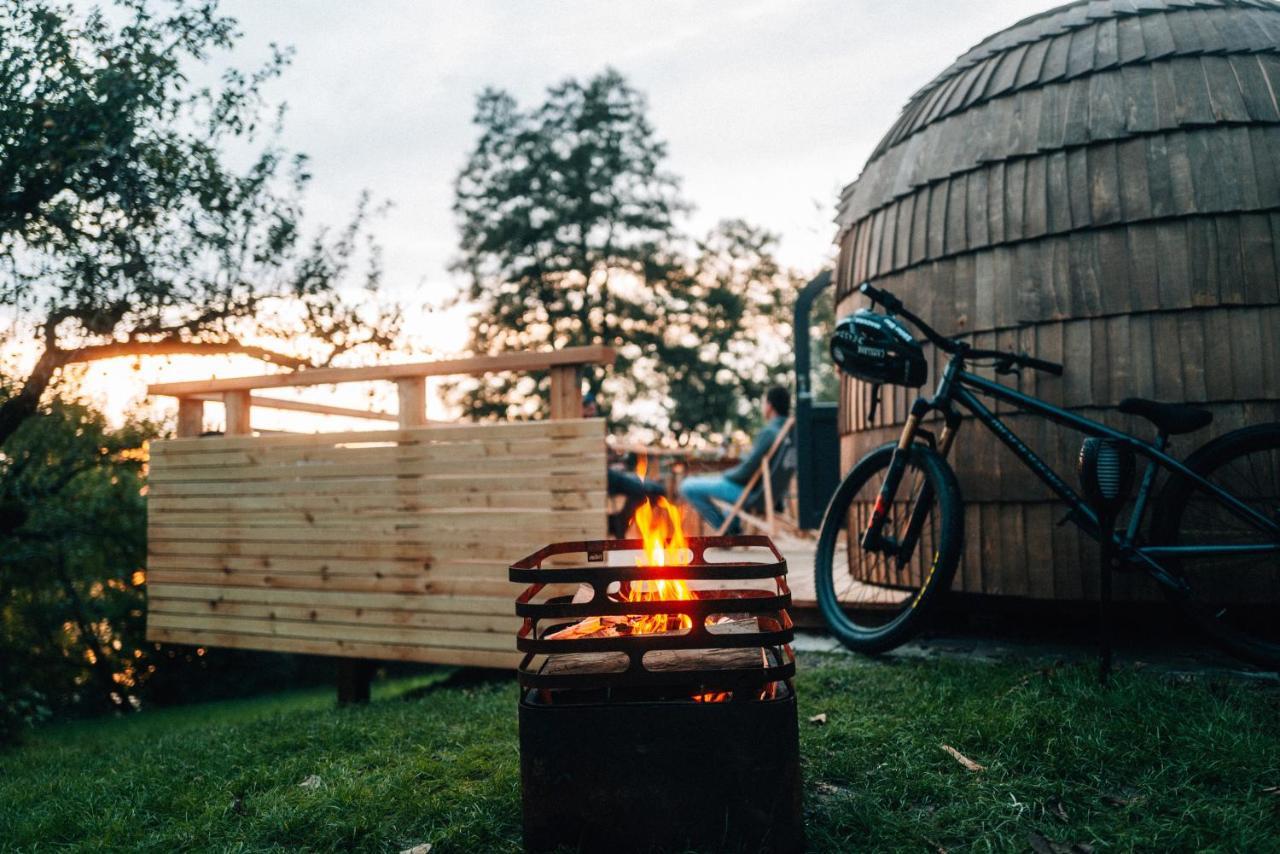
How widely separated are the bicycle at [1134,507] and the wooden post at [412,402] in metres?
2.80

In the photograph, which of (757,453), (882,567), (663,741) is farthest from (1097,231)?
(757,453)

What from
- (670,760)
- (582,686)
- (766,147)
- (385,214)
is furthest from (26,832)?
(766,147)

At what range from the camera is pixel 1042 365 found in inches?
143

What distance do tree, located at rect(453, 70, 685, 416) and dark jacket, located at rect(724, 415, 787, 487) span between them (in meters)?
13.8

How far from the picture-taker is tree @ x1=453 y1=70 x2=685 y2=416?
70.7 feet

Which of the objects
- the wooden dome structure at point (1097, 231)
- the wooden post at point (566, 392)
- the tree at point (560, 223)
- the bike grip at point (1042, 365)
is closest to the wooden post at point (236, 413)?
the wooden post at point (566, 392)

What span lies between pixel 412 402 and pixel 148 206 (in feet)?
9.18

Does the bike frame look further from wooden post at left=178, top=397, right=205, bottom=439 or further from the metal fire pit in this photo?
wooden post at left=178, top=397, right=205, bottom=439

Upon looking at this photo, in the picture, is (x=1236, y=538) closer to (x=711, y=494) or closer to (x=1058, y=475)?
(x=1058, y=475)

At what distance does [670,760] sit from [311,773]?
1.64 meters

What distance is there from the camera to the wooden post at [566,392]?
4.60 meters

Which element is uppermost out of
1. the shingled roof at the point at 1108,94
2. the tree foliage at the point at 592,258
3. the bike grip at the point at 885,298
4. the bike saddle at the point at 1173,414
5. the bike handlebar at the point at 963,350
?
the tree foliage at the point at 592,258

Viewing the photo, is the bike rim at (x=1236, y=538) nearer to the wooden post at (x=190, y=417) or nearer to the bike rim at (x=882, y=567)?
the bike rim at (x=882, y=567)

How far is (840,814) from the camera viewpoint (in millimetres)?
2057
